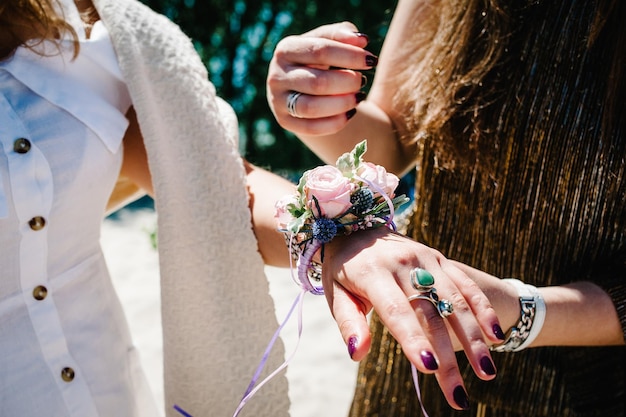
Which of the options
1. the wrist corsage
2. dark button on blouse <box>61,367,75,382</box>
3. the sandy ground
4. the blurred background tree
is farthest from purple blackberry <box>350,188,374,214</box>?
the blurred background tree

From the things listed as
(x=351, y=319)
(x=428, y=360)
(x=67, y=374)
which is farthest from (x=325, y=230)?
(x=67, y=374)

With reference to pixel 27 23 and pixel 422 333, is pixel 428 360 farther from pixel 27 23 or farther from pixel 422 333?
pixel 27 23

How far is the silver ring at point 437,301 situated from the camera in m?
0.65

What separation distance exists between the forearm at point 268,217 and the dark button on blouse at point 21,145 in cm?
47

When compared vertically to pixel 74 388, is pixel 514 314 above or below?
above

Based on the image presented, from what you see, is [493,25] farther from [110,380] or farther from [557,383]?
[110,380]

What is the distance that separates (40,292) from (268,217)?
483 millimetres

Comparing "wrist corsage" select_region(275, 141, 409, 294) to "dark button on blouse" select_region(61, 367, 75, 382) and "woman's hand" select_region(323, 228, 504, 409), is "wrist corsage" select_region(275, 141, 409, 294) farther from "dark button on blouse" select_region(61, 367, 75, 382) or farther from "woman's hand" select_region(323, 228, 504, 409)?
"dark button on blouse" select_region(61, 367, 75, 382)

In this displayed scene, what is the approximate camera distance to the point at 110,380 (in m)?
1.13

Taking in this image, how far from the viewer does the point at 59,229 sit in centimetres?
103

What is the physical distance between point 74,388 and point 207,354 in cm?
28

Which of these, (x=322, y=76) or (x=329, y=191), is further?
(x=322, y=76)

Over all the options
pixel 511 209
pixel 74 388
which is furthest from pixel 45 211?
pixel 511 209

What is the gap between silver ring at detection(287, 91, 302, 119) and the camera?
101 cm
